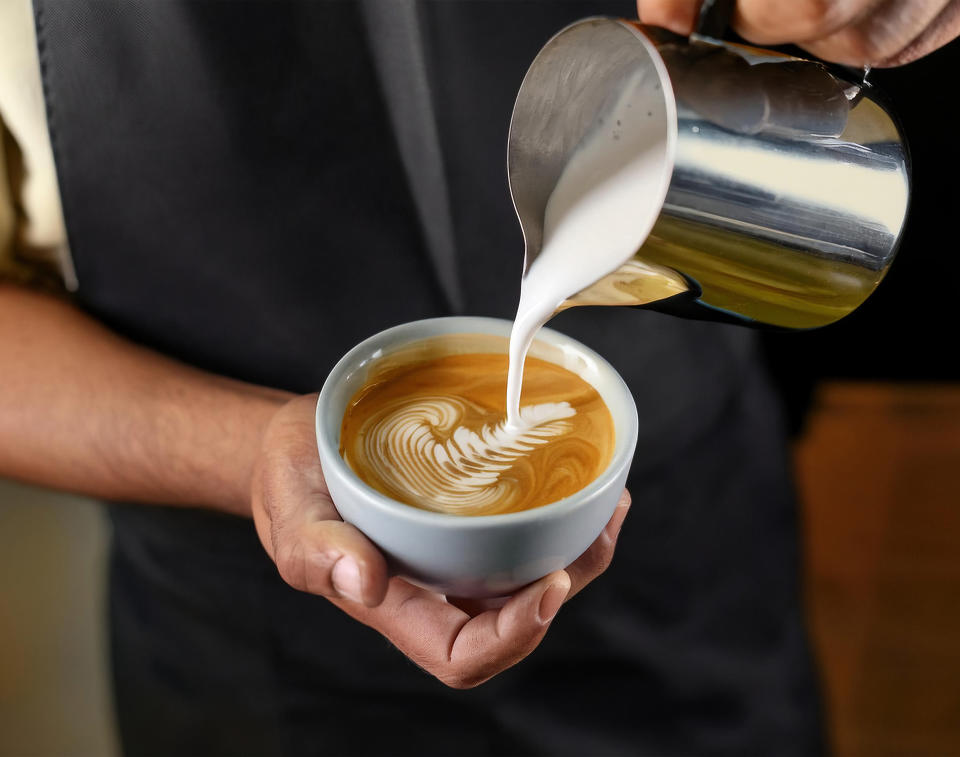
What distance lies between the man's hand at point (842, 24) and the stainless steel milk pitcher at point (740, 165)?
0.03m

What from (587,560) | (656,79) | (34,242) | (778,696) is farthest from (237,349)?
(778,696)

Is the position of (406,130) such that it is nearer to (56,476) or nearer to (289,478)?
(289,478)

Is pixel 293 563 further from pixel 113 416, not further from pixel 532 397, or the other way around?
pixel 113 416

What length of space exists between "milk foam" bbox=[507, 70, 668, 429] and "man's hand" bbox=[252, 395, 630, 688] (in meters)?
0.20

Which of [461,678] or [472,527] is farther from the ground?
[472,527]

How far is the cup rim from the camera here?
2.30ft

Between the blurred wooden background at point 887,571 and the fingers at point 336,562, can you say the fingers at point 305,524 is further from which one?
the blurred wooden background at point 887,571

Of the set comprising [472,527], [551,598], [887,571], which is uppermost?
[472,527]

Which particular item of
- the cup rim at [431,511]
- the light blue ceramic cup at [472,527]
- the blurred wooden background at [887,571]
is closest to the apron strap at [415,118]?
the cup rim at [431,511]

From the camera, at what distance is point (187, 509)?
4.15 ft

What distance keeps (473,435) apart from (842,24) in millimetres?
514

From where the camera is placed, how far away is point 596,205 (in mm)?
854

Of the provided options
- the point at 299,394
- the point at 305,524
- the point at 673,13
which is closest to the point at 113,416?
the point at 299,394

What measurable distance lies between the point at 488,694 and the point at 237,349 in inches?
25.7
